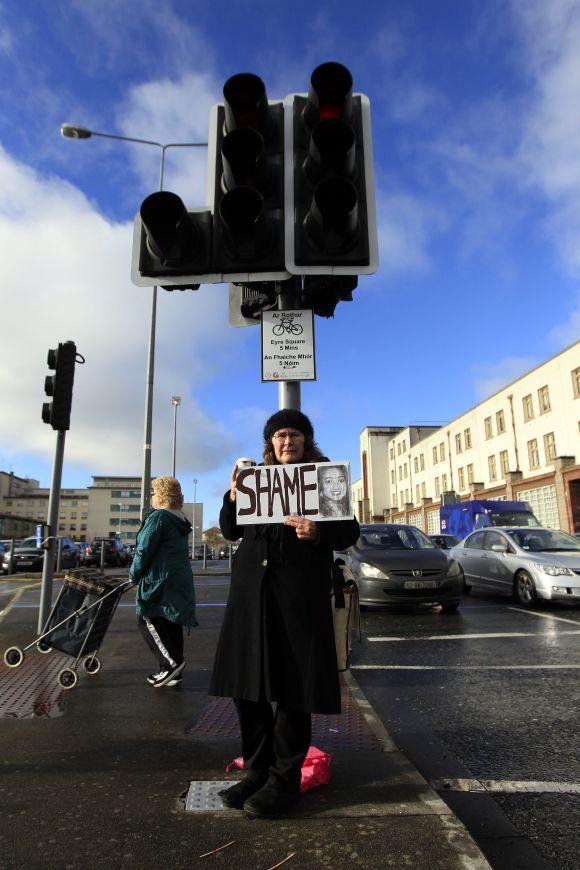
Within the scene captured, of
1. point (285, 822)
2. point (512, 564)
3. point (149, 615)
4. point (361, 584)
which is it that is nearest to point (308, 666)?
point (285, 822)

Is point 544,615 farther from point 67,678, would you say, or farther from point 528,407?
point 528,407

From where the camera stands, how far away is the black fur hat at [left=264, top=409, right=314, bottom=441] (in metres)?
3.05

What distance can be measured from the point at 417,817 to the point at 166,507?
139 inches

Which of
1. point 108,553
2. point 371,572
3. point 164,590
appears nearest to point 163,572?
point 164,590

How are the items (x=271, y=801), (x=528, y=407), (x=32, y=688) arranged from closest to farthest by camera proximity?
(x=271, y=801), (x=32, y=688), (x=528, y=407)

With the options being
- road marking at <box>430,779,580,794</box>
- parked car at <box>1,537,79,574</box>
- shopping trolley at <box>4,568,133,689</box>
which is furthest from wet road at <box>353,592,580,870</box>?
parked car at <box>1,537,79,574</box>

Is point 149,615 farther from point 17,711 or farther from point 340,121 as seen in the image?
point 340,121

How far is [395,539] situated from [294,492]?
8.51 metres

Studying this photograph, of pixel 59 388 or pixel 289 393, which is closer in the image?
pixel 289 393

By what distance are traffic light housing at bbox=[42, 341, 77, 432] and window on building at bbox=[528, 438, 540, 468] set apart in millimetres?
38414

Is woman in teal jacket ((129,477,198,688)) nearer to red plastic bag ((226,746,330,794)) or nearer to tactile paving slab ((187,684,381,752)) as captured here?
tactile paving slab ((187,684,381,752))

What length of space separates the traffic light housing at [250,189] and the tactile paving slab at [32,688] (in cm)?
341

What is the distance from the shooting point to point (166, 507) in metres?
5.45

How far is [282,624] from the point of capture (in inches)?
106
